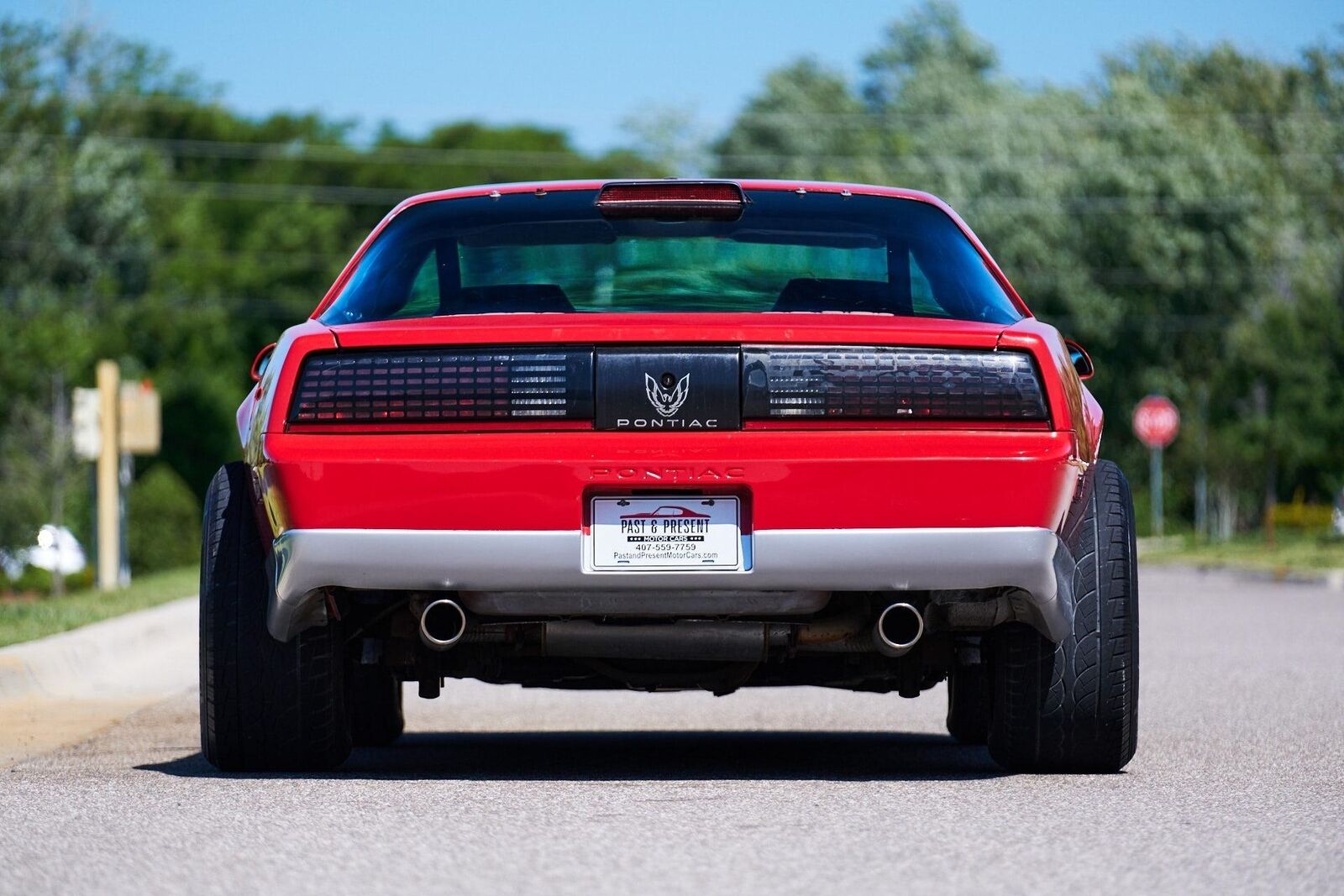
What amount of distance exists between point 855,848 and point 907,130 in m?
69.5

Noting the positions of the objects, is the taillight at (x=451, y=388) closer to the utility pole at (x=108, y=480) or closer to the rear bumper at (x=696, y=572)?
the rear bumper at (x=696, y=572)

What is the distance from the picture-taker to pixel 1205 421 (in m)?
41.8

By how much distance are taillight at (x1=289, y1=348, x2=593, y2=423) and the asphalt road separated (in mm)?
939

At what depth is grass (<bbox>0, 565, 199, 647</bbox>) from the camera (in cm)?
1088

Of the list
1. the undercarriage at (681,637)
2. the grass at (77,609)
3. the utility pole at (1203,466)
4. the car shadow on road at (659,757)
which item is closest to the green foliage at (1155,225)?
the utility pole at (1203,466)

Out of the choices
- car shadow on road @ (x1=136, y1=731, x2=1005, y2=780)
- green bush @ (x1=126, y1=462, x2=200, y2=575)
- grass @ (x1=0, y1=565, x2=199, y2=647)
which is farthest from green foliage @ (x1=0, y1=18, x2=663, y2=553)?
car shadow on road @ (x1=136, y1=731, x2=1005, y2=780)

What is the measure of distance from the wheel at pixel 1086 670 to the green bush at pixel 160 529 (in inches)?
1084

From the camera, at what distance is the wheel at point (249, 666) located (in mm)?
5832

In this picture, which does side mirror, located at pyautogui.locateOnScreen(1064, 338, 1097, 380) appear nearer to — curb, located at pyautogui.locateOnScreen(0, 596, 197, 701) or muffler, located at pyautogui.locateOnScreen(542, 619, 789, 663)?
muffler, located at pyautogui.locateOnScreen(542, 619, 789, 663)

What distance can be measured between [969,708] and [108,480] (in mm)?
14736

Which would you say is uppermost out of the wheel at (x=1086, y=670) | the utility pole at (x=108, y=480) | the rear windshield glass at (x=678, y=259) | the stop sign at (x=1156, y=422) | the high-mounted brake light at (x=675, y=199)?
the high-mounted brake light at (x=675, y=199)

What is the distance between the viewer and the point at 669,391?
5410mm

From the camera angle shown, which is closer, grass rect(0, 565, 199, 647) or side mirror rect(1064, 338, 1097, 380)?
side mirror rect(1064, 338, 1097, 380)

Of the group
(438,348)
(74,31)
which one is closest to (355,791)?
(438,348)
